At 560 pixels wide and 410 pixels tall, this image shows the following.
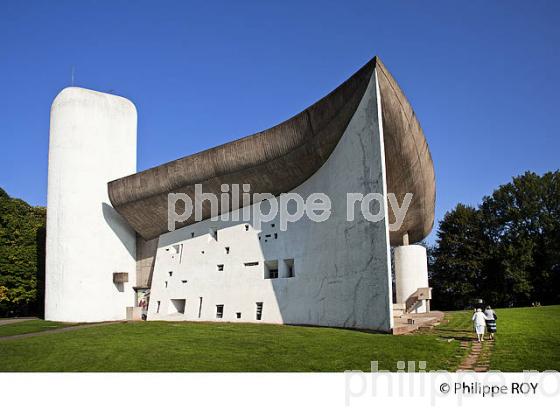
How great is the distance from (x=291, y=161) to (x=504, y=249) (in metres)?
21.5

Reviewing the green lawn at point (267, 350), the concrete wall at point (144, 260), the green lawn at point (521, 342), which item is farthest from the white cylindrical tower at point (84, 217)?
the green lawn at point (521, 342)

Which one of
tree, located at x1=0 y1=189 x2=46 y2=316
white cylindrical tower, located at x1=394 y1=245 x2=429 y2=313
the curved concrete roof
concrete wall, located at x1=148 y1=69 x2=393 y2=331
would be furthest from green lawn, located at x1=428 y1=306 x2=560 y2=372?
tree, located at x1=0 y1=189 x2=46 y2=316

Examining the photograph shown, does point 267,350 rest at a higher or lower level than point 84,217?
lower

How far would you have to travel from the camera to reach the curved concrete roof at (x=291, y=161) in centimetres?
1566

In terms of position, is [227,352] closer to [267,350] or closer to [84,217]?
[267,350]

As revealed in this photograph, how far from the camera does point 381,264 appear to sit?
1382cm

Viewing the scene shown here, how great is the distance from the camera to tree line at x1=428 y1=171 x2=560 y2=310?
32062 mm

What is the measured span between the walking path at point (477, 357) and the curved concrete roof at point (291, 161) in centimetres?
753

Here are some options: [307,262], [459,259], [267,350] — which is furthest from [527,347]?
[459,259]

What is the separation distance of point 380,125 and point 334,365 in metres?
7.76

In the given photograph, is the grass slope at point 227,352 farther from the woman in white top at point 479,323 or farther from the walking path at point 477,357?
the woman in white top at point 479,323

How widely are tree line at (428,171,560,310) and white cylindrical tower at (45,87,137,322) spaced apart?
2319cm

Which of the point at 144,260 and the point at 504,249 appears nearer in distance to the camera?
the point at 144,260

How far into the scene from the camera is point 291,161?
1820 centimetres
